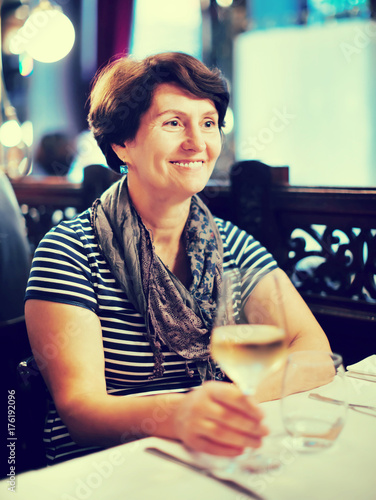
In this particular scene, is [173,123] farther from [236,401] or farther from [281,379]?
[236,401]

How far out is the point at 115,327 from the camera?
1.45 m

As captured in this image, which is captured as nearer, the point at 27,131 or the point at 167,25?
the point at 167,25

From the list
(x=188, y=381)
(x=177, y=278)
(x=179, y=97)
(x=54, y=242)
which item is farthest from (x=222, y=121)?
(x=188, y=381)

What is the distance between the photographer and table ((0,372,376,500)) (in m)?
0.73

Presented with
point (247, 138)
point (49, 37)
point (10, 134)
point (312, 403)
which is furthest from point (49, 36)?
point (312, 403)

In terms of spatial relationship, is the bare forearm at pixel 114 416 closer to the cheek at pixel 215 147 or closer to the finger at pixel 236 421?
the finger at pixel 236 421

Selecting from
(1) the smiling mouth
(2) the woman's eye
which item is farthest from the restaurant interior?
(1) the smiling mouth

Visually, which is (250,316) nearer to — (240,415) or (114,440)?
(240,415)

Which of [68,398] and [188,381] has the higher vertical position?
[68,398]

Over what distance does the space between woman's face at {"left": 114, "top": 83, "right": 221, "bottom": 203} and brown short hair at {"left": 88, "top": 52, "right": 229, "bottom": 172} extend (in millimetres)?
24

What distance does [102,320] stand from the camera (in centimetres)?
144

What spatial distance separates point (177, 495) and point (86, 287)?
743 mm

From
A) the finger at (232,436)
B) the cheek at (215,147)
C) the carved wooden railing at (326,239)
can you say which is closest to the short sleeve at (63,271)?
the cheek at (215,147)

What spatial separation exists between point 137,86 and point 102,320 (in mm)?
625
